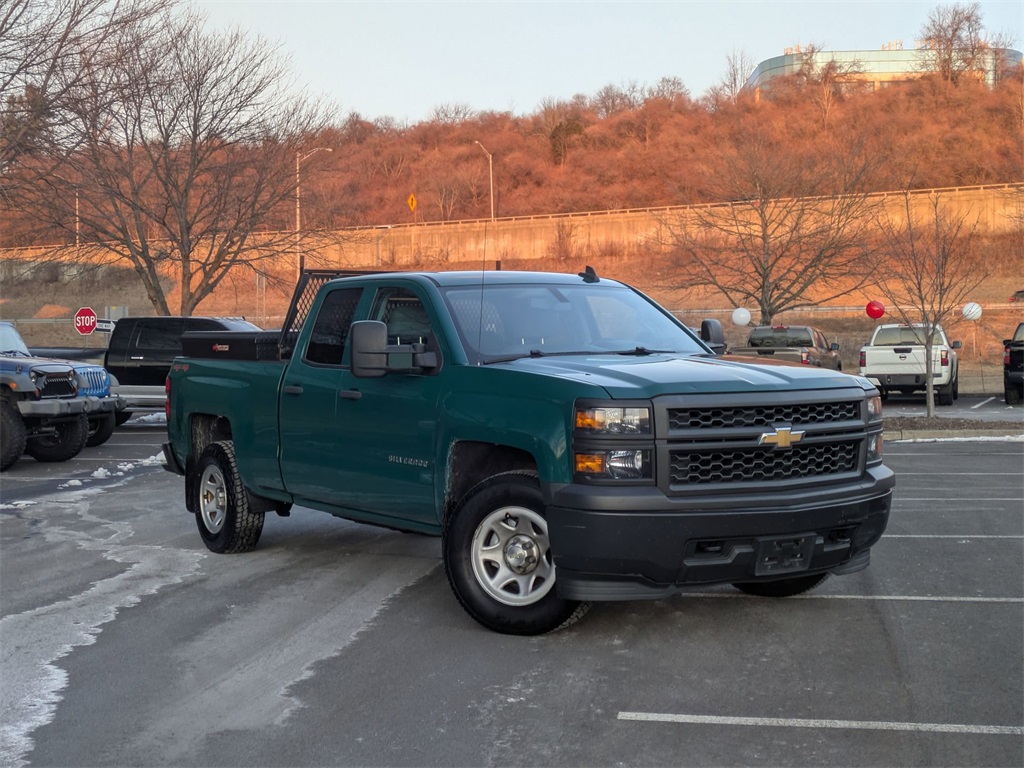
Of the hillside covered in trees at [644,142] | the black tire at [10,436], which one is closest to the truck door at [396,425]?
the black tire at [10,436]

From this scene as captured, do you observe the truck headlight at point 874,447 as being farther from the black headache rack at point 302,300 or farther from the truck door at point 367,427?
the black headache rack at point 302,300

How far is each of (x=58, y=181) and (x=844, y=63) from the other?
9352cm

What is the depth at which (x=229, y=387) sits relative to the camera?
848 centimetres

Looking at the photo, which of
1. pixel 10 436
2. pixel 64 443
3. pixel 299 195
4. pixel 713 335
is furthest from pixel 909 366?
pixel 713 335

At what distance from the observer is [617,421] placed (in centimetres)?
555

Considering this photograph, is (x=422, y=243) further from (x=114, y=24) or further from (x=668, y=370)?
(x=668, y=370)

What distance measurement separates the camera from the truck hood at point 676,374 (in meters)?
5.63

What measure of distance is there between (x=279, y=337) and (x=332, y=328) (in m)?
0.77

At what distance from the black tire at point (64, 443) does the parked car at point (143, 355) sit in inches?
207

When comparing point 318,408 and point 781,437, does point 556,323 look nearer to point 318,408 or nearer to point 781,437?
point 318,408

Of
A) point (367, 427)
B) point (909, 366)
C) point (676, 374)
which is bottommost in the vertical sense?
point (909, 366)

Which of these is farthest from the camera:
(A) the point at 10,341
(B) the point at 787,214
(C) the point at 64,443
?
(B) the point at 787,214

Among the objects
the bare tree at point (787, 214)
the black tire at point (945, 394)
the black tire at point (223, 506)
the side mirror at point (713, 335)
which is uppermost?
the bare tree at point (787, 214)

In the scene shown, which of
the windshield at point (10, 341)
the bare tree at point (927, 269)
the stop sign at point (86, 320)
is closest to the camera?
the windshield at point (10, 341)
